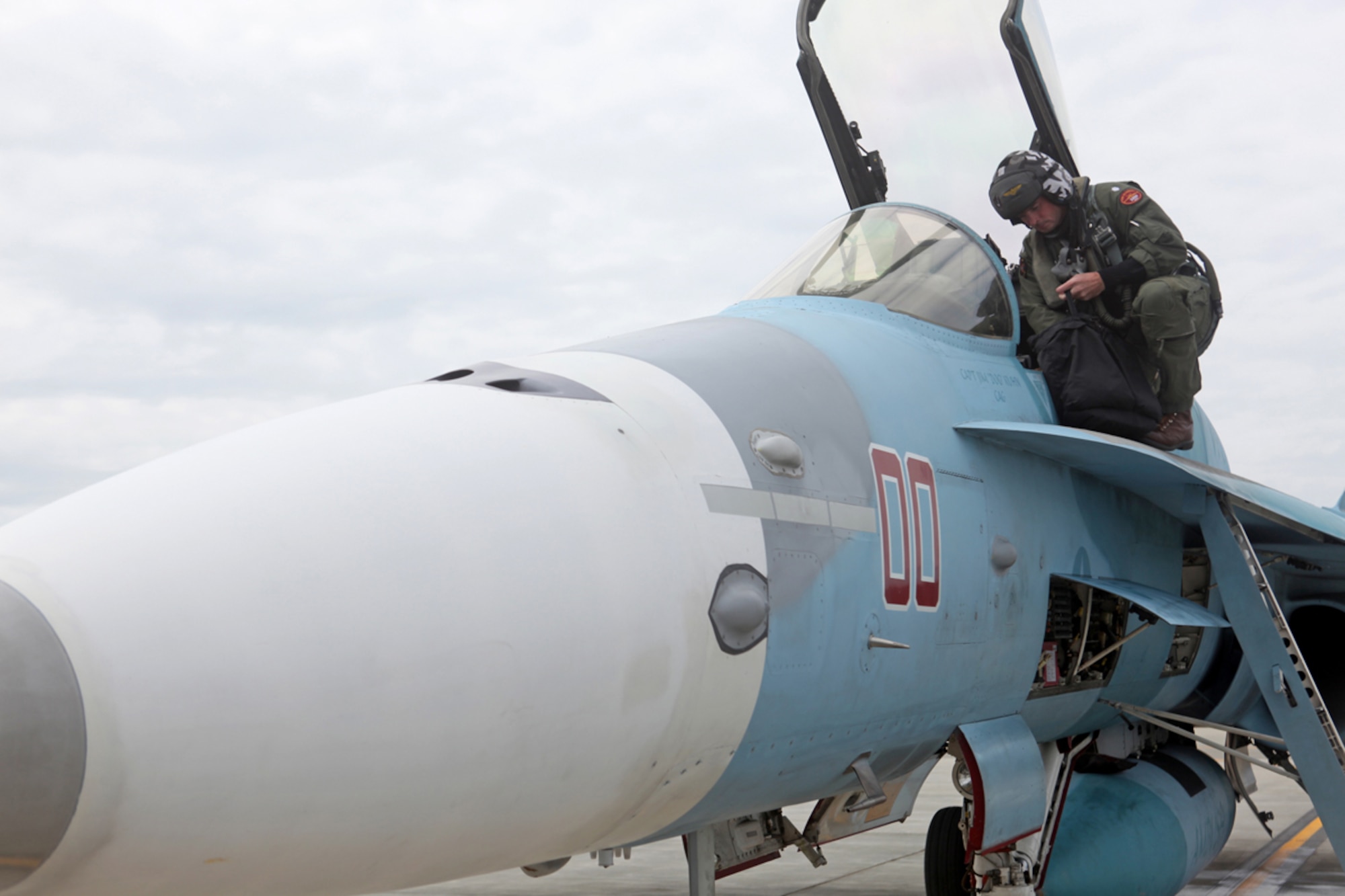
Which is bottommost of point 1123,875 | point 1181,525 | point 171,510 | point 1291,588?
point 1123,875

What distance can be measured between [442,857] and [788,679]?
1.05 m

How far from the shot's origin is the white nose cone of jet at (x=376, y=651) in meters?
2.08

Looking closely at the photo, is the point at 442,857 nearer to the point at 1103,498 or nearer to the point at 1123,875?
the point at 1103,498

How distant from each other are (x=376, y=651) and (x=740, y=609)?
38.8 inches

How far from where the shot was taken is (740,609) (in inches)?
118

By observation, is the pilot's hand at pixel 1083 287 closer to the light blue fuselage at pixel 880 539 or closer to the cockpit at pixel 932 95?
the light blue fuselage at pixel 880 539

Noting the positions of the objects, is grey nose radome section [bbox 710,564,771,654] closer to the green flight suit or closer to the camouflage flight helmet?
the green flight suit

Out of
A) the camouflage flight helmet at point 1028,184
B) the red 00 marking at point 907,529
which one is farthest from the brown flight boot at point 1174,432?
the red 00 marking at point 907,529

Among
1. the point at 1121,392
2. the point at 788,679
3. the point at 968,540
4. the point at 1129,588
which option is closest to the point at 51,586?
the point at 788,679

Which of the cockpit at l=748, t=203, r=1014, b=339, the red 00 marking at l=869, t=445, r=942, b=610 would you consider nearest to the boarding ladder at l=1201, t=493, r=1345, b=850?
the cockpit at l=748, t=203, r=1014, b=339

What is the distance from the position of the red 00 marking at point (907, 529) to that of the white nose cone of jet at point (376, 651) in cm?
70

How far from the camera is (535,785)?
2568mm

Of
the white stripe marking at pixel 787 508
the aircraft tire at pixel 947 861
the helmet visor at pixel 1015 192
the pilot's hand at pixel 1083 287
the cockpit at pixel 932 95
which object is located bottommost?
the aircraft tire at pixel 947 861

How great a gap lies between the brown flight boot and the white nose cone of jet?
3192 millimetres
